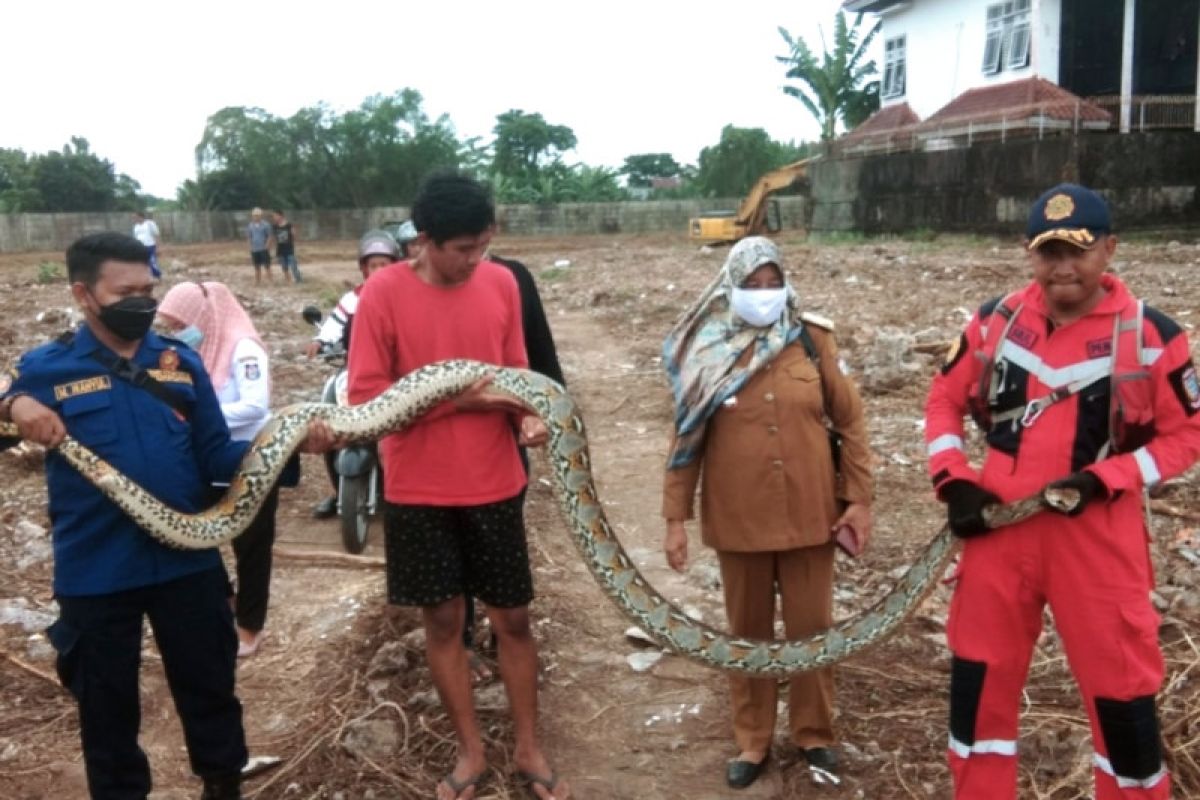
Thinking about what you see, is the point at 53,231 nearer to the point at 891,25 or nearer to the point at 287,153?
the point at 287,153

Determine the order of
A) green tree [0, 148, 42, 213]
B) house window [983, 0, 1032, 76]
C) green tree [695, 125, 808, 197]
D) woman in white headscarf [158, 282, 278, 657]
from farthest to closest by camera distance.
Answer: green tree [695, 125, 808, 197], green tree [0, 148, 42, 213], house window [983, 0, 1032, 76], woman in white headscarf [158, 282, 278, 657]

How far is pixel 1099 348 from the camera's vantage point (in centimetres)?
314

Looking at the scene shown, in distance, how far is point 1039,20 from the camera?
26.9 meters

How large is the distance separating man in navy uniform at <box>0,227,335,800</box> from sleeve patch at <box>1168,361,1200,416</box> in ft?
10.5

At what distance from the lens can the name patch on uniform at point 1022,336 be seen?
3.26 metres

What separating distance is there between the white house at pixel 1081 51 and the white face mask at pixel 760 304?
24.9 meters

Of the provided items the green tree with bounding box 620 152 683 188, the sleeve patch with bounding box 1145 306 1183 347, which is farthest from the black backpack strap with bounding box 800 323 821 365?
the green tree with bounding box 620 152 683 188

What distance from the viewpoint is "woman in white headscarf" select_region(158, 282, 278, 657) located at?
4926mm

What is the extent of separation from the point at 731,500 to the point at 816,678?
2.64 feet

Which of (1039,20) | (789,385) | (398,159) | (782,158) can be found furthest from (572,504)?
(782,158)

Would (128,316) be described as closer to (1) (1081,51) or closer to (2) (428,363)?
(2) (428,363)

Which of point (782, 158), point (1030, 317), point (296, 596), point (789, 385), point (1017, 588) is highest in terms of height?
point (782, 158)

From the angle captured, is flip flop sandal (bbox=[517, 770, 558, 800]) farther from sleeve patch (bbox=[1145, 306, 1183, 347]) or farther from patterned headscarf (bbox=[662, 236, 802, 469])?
sleeve patch (bbox=[1145, 306, 1183, 347])

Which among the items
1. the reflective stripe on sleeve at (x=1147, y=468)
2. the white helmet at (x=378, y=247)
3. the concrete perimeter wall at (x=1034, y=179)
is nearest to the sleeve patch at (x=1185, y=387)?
the reflective stripe on sleeve at (x=1147, y=468)
